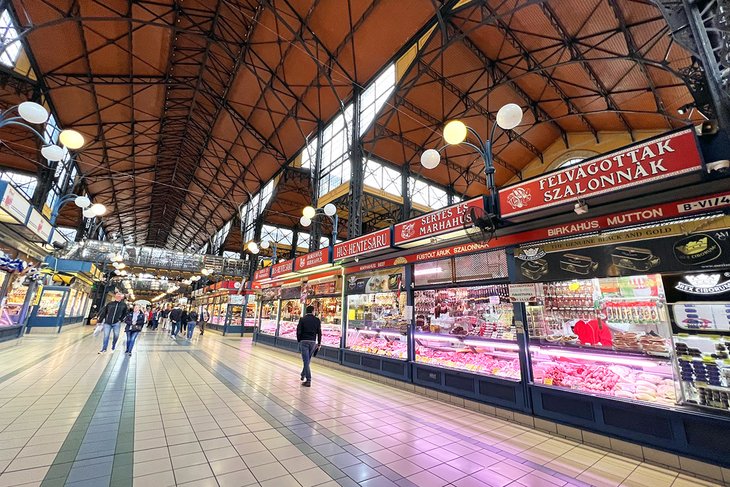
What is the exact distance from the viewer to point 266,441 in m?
3.59

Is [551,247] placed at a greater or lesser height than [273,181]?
lesser

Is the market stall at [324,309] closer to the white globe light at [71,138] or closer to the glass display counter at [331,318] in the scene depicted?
the glass display counter at [331,318]

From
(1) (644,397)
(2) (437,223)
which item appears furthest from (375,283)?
(1) (644,397)

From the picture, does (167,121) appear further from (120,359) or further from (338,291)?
(338,291)

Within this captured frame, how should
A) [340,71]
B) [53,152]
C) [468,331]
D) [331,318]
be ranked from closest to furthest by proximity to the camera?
[468,331] → [53,152] → [331,318] → [340,71]

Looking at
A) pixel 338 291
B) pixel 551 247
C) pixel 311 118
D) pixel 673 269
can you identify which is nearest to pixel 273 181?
pixel 311 118

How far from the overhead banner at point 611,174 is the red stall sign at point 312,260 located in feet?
19.0

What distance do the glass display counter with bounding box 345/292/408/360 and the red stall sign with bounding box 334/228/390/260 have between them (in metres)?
1.26

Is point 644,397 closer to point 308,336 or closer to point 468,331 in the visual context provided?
point 468,331

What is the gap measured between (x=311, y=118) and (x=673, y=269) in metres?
14.1

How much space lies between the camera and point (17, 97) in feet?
36.3

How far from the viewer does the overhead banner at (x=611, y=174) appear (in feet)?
10.4

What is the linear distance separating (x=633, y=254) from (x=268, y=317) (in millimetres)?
13630

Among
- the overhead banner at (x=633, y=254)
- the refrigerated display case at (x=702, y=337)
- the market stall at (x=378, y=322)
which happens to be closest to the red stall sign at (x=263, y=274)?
the market stall at (x=378, y=322)
